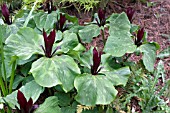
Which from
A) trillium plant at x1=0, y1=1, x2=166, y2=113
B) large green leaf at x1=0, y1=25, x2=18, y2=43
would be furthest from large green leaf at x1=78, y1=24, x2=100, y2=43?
large green leaf at x1=0, y1=25, x2=18, y2=43

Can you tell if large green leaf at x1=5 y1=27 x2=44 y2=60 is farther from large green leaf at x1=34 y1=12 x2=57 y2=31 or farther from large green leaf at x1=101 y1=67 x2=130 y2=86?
large green leaf at x1=101 y1=67 x2=130 y2=86

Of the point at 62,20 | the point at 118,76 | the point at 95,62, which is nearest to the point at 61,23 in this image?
the point at 62,20

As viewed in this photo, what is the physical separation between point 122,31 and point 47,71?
67 centimetres

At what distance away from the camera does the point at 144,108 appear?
2.01 metres

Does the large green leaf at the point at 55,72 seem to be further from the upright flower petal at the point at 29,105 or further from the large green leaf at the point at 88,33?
the large green leaf at the point at 88,33

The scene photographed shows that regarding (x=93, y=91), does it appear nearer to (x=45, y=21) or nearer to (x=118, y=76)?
(x=118, y=76)

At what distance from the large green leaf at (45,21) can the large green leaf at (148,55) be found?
0.72 metres

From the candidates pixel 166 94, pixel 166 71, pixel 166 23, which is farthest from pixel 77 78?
pixel 166 23

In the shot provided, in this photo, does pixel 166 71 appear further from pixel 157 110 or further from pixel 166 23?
pixel 166 23

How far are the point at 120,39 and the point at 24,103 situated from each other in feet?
2.64

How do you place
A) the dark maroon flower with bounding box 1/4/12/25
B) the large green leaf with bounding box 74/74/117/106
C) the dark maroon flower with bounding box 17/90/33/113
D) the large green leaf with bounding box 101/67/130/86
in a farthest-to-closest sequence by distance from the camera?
the dark maroon flower with bounding box 1/4/12/25
the large green leaf with bounding box 101/67/130/86
the large green leaf with bounding box 74/74/117/106
the dark maroon flower with bounding box 17/90/33/113

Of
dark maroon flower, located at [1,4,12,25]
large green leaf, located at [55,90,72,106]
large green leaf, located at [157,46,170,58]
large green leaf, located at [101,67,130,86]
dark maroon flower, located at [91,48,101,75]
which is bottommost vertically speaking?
large green leaf, located at [157,46,170,58]

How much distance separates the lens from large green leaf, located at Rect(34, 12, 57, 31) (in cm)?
222

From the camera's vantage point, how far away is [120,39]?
1.99m
